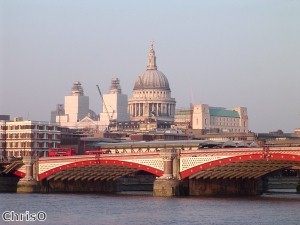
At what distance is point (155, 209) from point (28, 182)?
4055 cm

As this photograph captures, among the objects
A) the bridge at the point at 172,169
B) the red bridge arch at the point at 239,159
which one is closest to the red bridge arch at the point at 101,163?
the bridge at the point at 172,169

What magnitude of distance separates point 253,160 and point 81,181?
3315 cm

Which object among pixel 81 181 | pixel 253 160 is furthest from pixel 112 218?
pixel 81 181

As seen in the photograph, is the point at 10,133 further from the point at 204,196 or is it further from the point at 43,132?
the point at 204,196

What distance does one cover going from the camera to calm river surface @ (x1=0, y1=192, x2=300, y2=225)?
86750 millimetres

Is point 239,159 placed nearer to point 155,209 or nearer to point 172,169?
point 172,169

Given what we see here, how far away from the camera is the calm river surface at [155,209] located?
285 ft

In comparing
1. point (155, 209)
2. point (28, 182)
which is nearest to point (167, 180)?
point (155, 209)

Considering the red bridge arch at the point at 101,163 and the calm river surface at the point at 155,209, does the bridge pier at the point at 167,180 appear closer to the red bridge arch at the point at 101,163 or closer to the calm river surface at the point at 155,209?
the red bridge arch at the point at 101,163

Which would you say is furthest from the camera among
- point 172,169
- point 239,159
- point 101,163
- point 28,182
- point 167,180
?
point 28,182

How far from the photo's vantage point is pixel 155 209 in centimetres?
9750

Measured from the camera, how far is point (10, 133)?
583 feet

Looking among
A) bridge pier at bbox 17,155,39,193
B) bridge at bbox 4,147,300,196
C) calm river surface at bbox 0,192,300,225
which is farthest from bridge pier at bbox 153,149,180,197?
bridge pier at bbox 17,155,39,193

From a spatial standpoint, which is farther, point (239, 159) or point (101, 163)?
point (101, 163)
